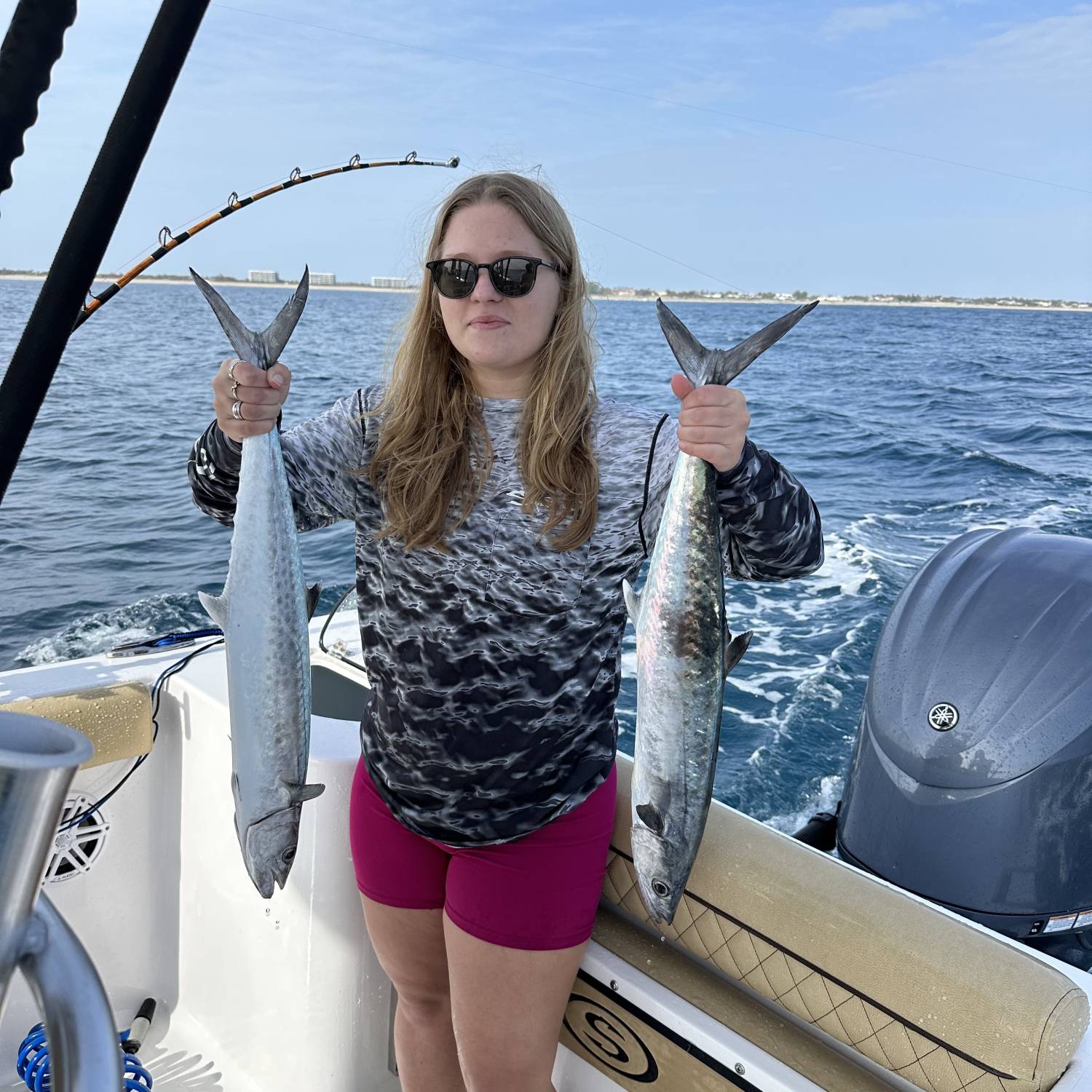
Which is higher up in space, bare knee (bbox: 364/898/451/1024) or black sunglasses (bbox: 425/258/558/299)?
black sunglasses (bbox: 425/258/558/299)

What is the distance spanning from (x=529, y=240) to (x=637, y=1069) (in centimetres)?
174

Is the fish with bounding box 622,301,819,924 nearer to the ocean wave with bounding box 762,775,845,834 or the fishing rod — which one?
the fishing rod

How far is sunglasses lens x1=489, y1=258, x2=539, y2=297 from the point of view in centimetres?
179

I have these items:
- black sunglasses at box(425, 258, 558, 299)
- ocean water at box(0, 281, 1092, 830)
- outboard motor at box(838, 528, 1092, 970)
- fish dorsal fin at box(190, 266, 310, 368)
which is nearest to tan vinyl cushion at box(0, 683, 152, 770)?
ocean water at box(0, 281, 1092, 830)

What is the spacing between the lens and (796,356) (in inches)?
1262

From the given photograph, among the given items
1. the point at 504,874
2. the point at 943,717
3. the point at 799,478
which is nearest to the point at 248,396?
the point at 504,874

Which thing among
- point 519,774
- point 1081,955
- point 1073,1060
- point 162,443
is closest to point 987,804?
point 1081,955

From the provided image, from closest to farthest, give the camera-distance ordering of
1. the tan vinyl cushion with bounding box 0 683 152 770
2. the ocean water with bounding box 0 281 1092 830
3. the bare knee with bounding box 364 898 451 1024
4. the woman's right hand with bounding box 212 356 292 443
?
1. the woman's right hand with bounding box 212 356 292 443
2. the bare knee with bounding box 364 898 451 1024
3. the tan vinyl cushion with bounding box 0 683 152 770
4. the ocean water with bounding box 0 281 1092 830

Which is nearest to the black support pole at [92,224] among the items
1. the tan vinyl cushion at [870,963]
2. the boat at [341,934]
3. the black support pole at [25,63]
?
the boat at [341,934]

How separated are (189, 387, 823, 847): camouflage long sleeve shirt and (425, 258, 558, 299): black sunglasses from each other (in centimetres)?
29

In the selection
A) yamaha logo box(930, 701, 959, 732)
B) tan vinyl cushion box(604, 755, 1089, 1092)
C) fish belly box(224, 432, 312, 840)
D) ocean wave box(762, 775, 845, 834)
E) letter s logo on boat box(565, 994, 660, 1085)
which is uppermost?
fish belly box(224, 432, 312, 840)

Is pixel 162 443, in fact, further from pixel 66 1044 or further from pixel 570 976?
pixel 66 1044

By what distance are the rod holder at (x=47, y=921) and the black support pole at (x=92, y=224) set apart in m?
0.36

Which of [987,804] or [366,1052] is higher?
[987,804]
